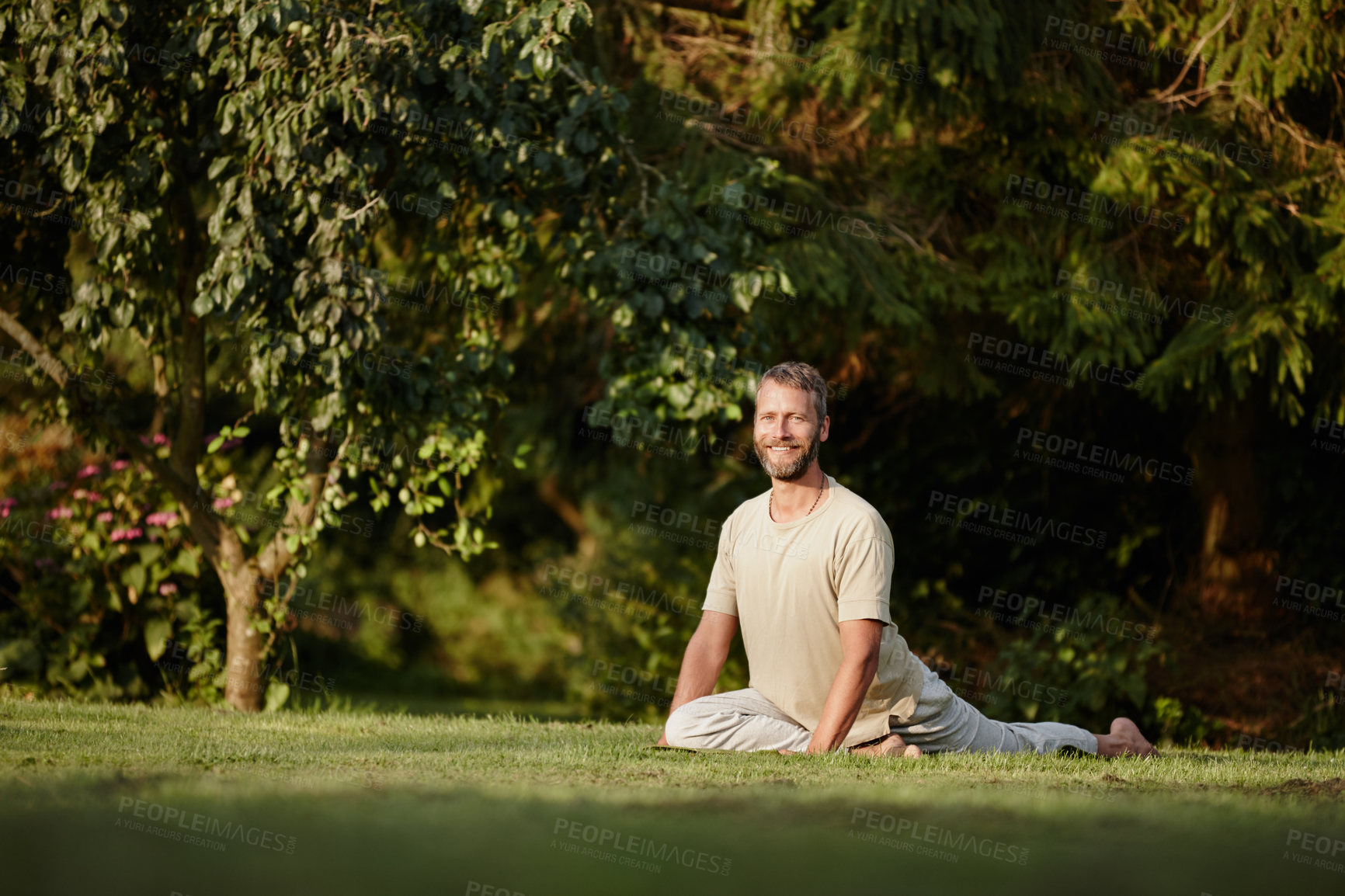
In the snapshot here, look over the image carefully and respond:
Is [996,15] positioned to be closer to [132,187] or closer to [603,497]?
[132,187]

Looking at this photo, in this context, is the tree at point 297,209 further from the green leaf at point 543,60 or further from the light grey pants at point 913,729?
the light grey pants at point 913,729

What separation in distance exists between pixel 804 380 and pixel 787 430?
21 cm

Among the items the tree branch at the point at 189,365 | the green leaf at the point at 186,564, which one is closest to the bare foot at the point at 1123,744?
the tree branch at the point at 189,365

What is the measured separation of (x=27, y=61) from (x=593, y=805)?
5.02 m

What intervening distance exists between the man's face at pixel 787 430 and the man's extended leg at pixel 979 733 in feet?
3.32

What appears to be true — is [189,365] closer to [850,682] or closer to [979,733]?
[850,682]

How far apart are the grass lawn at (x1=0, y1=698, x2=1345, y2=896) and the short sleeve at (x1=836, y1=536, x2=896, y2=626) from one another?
0.54m

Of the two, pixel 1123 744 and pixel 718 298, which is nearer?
pixel 1123 744

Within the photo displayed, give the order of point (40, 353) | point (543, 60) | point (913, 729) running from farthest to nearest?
point (40, 353)
point (543, 60)
point (913, 729)

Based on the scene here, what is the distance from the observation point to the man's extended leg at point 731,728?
483 cm

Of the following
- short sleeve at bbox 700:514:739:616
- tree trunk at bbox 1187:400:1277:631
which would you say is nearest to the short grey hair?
short sleeve at bbox 700:514:739:616

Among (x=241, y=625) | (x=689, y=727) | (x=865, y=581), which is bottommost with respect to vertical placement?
(x=241, y=625)

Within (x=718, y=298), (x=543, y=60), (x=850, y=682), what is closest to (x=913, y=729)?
(x=850, y=682)

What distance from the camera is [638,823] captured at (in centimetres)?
346
